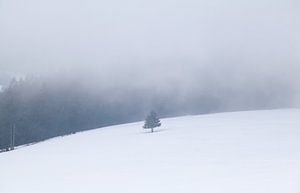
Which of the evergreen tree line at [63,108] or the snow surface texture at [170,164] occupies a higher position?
the evergreen tree line at [63,108]

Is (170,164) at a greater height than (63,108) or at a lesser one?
lesser

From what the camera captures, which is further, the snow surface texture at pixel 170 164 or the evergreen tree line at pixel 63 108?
the evergreen tree line at pixel 63 108

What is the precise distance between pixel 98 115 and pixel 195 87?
19.4 m

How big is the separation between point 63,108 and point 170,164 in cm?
3974

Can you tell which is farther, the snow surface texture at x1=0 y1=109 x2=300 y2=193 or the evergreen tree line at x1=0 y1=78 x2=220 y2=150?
the evergreen tree line at x1=0 y1=78 x2=220 y2=150

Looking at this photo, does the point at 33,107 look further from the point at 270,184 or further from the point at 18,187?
the point at 270,184

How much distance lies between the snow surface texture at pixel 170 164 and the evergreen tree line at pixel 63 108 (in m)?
15.3

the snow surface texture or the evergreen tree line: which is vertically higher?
the evergreen tree line

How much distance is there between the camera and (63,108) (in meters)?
64.8

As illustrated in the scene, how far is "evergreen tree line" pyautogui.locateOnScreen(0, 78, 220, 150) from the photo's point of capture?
60719 millimetres

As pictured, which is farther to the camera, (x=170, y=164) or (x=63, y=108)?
(x=63, y=108)

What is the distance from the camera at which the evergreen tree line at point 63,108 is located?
60719 mm

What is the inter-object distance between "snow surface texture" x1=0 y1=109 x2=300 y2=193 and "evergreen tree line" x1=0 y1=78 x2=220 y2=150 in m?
15.3

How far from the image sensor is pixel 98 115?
6825 cm
